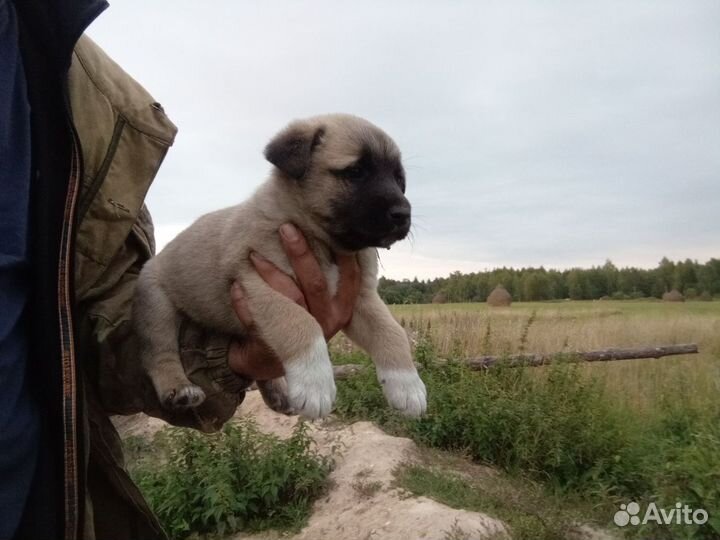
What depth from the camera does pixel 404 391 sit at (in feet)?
9.39

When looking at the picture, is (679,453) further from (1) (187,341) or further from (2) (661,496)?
(1) (187,341)

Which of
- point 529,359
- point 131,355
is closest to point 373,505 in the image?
point 529,359

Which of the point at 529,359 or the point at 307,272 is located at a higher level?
the point at 307,272

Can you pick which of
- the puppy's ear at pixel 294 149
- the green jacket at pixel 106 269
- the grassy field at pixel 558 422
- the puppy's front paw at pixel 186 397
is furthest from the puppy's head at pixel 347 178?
the grassy field at pixel 558 422

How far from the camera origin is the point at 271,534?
25.2 feet

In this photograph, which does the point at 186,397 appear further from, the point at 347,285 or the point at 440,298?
the point at 440,298

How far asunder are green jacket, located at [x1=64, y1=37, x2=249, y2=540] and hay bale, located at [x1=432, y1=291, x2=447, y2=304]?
1072 centimetres

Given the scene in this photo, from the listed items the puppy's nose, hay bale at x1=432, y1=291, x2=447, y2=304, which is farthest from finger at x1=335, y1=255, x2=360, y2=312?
hay bale at x1=432, y1=291, x2=447, y2=304

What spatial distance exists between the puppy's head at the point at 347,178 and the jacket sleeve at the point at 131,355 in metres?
0.67

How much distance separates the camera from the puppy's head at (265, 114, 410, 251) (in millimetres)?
2836

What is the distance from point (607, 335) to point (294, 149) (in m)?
10.3

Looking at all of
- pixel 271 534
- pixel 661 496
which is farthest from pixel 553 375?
pixel 271 534

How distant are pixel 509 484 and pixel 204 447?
3728 mm

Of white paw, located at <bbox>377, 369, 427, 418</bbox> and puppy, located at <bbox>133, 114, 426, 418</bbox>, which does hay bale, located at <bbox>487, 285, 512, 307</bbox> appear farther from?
white paw, located at <bbox>377, 369, 427, 418</bbox>
